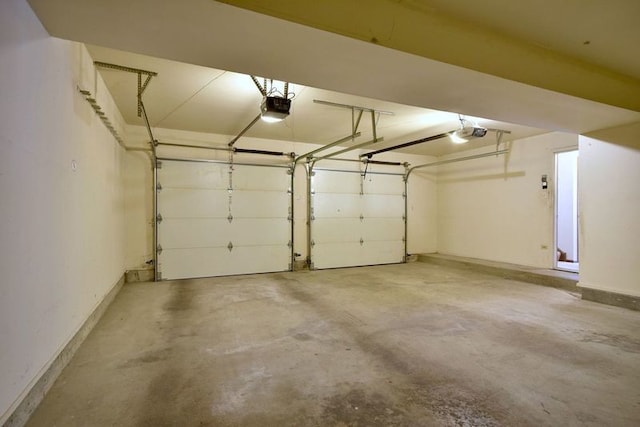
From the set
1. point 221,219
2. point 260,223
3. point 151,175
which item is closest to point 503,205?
point 260,223

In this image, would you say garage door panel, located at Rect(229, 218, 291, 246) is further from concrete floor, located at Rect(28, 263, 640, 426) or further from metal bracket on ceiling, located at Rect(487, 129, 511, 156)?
metal bracket on ceiling, located at Rect(487, 129, 511, 156)

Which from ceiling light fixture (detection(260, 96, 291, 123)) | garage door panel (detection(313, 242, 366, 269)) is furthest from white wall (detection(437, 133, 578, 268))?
ceiling light fixture (detection(260, 96, 291, 123))

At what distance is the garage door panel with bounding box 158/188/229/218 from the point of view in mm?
5195

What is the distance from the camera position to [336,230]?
6.49 meters

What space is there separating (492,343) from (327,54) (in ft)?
8.79

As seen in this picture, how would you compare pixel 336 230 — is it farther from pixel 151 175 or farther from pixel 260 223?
pixel 151 175

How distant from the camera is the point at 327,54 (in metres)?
2.04

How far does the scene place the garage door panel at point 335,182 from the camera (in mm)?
6368

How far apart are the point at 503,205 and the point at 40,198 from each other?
6.77m

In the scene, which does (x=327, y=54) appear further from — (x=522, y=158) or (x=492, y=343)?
(x=522, y=158)

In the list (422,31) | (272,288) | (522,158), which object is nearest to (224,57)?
(422,31)

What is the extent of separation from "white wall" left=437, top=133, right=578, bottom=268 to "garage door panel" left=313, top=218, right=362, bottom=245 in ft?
7.75

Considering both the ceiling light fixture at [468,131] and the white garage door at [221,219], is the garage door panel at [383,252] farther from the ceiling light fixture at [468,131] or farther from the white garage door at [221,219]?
the ceiling light fixture at [468,131]

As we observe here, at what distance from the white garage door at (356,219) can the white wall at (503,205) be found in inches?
46.3
